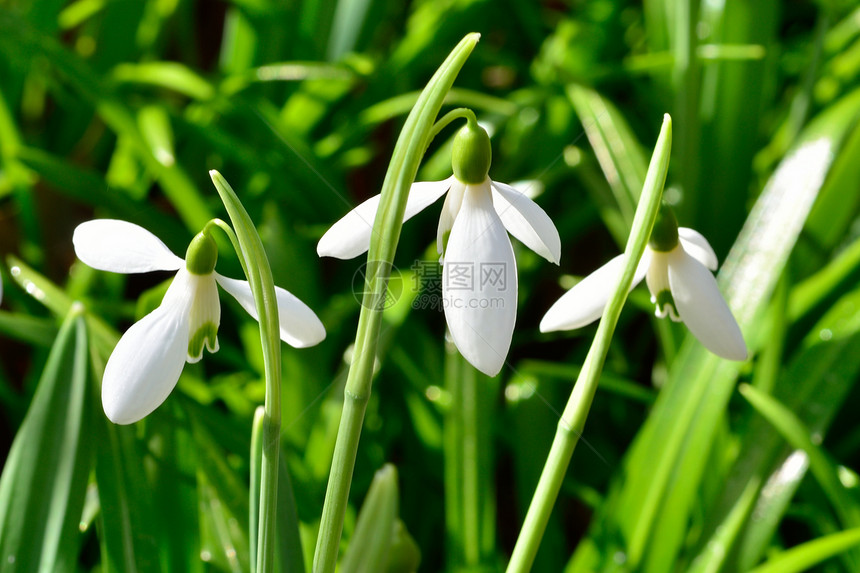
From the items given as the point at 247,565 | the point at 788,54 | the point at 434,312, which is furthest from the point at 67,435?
the point at 788,54

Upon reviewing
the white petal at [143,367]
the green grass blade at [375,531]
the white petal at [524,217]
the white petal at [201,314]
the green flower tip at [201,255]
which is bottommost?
the green grass blade at [375,531]

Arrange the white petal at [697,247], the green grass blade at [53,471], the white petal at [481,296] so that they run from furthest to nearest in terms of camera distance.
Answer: the green grass blade at [53,471] → the white petal at [697,247] → the white petal at [481,296]

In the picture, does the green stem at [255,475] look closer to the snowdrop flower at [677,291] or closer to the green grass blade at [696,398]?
the snowdrop flower at [677,291]

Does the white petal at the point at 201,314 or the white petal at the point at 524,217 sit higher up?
the white petal at the point at 524,217

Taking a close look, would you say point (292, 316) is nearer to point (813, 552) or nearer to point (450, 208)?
point (450, 208)

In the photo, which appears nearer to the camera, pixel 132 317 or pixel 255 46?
pixel 132 317

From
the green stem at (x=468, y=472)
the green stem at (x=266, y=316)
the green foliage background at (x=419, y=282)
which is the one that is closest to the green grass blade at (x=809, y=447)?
the green foliage background at (x=419, y=282)

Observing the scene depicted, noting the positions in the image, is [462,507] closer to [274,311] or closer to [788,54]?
[274,311]
